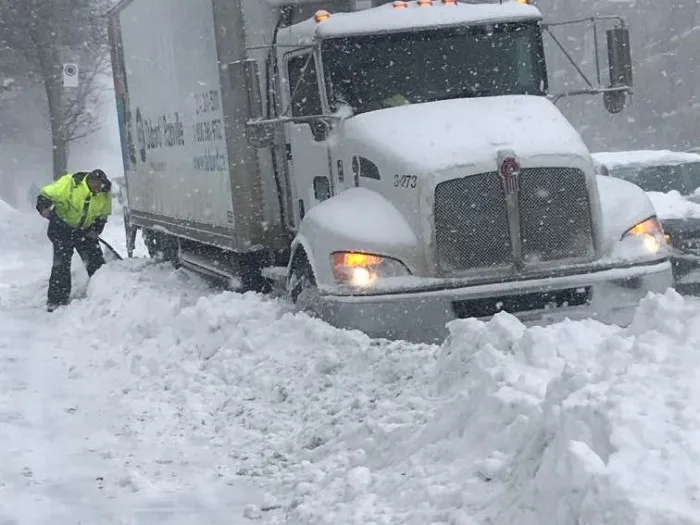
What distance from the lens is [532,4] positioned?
934 centimetres

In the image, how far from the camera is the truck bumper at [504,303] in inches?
292

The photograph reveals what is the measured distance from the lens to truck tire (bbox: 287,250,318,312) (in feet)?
26.9

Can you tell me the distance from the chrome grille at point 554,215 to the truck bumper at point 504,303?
20 cm

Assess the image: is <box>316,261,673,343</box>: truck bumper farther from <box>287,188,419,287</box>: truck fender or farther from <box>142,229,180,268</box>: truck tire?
<box>142,229,180,268</box>: truck tire

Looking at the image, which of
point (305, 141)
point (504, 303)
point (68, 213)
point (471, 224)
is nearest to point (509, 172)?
point (471, 224)

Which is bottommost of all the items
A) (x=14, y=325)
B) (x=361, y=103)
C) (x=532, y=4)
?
(x=14, y=325)

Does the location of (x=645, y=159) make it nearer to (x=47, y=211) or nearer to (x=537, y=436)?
(x=47, y=211)

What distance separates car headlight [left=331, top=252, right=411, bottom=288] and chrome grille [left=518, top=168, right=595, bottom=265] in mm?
933

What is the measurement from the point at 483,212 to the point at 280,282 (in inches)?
107

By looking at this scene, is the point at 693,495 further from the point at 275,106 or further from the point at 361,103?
the point at 275,106

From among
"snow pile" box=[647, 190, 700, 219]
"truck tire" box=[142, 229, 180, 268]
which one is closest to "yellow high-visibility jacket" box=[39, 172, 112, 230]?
"truck tire" box=[142, 229, 180, 268]

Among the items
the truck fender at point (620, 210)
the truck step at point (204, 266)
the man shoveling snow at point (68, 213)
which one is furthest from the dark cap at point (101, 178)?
the truck fender at point (620, 210)

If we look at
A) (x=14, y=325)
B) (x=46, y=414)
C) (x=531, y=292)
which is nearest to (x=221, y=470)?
(x=46, y=414)

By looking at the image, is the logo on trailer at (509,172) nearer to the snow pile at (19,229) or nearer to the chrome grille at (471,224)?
the chrome grille at (471,224)
